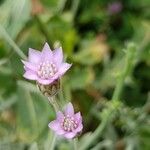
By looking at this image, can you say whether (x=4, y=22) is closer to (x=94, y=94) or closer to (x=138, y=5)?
(x=94, y=94)

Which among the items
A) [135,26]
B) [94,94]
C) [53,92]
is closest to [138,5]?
[135,26]

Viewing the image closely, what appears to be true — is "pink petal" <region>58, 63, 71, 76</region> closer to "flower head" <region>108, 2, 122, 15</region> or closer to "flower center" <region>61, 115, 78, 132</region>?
"flower center" <region>61, 115, 78, 132</region>

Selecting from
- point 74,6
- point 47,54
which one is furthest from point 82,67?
point 47,54

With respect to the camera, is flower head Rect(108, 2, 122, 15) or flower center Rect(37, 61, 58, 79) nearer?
flower center Rect(37, 61, 58, 79)

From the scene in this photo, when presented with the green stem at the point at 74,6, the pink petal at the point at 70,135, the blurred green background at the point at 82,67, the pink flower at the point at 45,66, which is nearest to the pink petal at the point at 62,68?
the pink flower at the point at 45,66

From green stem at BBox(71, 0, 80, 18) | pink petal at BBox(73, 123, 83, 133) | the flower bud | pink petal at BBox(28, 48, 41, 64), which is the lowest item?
green stem at BBox(71, 0, 80, 18)

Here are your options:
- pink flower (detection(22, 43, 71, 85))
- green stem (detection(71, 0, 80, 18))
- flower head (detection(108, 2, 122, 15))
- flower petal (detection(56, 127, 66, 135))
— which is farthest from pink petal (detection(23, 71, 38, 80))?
flower head (detection(108, 2, 122, 15))
